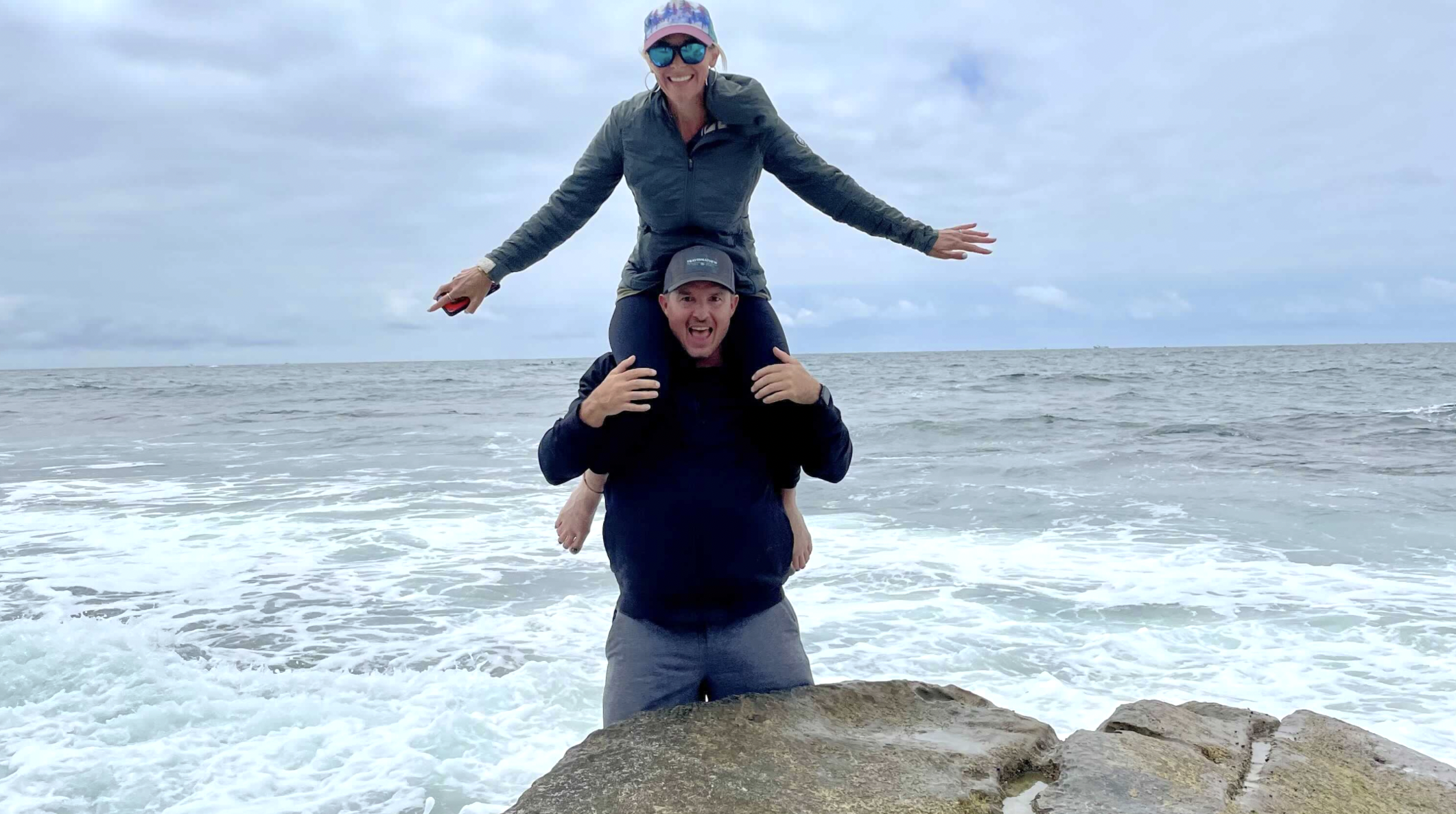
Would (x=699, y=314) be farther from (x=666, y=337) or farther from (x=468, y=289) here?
(x=468, y=289)

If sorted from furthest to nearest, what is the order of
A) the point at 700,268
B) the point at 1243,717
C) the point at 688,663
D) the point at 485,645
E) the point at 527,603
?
the point at 527,603, the point at 485,645, the point at 1243,717, the point at 688,663, the point at 700,268

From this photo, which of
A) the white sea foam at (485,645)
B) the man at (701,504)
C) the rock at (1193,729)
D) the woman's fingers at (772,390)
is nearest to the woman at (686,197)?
the man at (701,504)

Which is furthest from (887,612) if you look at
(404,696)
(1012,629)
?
(404,696)

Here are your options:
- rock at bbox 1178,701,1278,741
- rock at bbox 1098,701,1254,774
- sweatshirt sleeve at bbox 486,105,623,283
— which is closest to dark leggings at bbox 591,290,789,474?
sweatshirt sleeve at bbox 486,105,623,283

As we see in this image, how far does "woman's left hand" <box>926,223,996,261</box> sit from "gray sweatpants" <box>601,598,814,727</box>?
1.28m

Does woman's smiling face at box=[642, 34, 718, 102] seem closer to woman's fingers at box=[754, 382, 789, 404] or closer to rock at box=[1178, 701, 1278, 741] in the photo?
woman's fingers at box=[754, 382, 789, 404]

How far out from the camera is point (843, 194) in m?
3.22

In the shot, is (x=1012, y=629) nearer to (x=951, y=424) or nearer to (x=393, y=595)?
(x=393, y=595)

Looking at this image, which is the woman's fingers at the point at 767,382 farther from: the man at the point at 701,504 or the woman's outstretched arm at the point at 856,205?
the woman's outstretched arm at the point at 856,205

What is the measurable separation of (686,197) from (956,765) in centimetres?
184

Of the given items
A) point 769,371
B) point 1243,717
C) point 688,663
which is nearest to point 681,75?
point 769,371

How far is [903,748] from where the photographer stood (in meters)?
2.68

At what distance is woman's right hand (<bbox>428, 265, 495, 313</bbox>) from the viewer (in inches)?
122

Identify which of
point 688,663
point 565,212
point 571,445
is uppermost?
point 565,212
